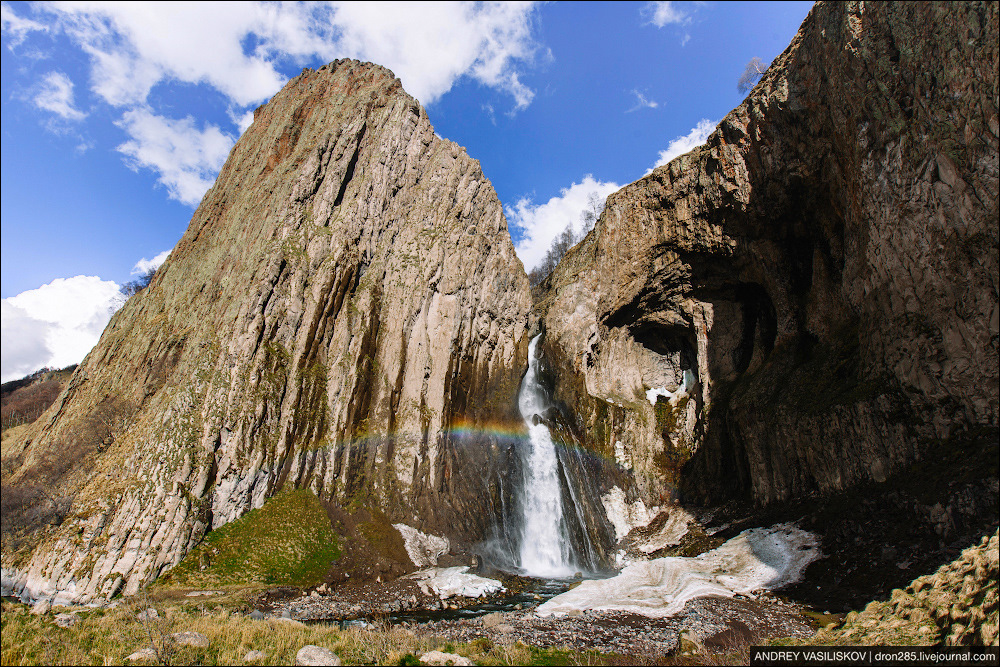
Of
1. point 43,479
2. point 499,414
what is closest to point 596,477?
point 499,414

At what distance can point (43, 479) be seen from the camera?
21375 mm

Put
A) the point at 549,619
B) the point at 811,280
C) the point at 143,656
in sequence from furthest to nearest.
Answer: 1. the point at 811,280
2. the point at 549,619
3. the point at 143,656

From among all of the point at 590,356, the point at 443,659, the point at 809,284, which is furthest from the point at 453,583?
the point at 809,284

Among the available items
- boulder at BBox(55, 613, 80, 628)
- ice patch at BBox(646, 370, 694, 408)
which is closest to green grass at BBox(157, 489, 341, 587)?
boulder at BBox(55, 613, 80, 628)

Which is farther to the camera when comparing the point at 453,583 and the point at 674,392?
the point at 674,392

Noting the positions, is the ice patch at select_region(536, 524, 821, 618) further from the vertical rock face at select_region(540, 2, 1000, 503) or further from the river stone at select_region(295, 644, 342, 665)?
the river stone at select_region(295, 644, 342, 665)

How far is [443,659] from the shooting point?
9602mm

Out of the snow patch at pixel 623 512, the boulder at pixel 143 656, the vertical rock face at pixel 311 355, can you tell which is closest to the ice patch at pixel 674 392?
the snow patch at pixel 623 512

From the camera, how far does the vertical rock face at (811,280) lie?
1633 cm

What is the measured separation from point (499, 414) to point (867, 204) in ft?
75.2

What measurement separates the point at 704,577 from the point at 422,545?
13224mm

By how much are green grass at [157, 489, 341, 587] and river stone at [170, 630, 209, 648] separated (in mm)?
9738

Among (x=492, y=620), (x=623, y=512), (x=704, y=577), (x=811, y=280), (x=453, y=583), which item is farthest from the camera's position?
(x=623, y=512)

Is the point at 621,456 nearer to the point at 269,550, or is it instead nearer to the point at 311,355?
the point at 311,355
